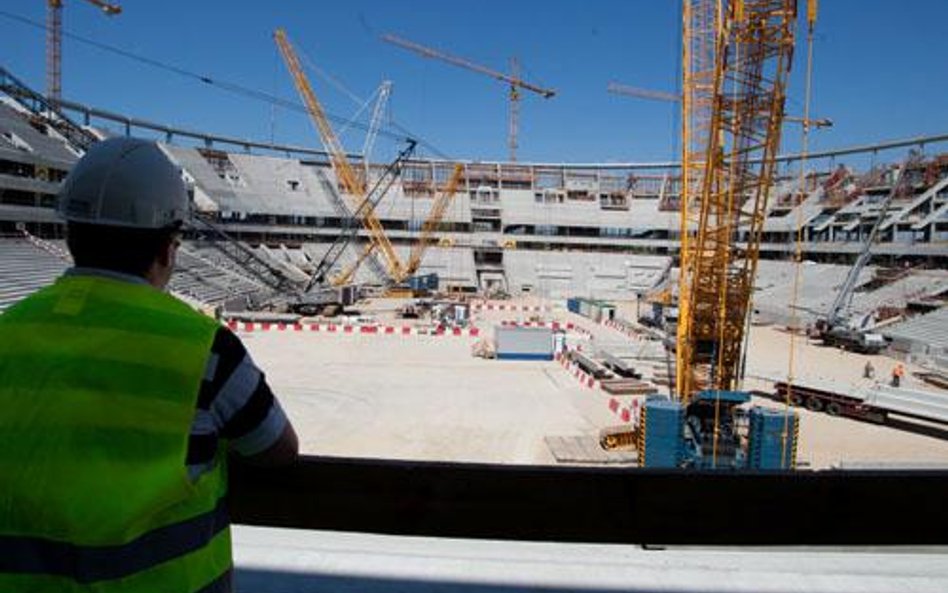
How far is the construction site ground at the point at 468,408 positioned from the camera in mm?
14680

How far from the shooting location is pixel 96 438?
3.62ft

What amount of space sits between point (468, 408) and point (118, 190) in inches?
682

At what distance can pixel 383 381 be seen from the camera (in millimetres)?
21531

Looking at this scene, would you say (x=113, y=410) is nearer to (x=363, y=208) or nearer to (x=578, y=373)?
(x=578, y=373)

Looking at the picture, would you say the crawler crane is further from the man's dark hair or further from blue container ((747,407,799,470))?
the man's dark hair

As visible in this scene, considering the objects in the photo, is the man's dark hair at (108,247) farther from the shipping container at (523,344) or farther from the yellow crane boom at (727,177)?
the shipping container at (523,344)

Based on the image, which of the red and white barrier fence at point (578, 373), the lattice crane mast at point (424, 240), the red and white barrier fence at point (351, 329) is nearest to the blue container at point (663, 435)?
the red and white barrier fence at point (578, 373)

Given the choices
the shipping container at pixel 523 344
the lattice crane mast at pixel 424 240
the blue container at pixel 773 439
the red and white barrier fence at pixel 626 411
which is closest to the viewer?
the blue container at pixel 773 439

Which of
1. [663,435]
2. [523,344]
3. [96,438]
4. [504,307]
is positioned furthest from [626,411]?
[504,307]

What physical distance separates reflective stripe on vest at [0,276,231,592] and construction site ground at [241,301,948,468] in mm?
11322

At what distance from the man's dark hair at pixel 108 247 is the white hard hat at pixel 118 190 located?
2 centimetres

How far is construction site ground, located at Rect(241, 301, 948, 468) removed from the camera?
14680mm

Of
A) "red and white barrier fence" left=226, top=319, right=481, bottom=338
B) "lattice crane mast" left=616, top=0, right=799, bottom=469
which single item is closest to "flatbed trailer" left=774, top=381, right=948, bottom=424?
"lattice crane mast" left=616, top=0, right=799, bottom=469

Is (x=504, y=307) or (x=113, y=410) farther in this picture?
(x=504, y=307)
